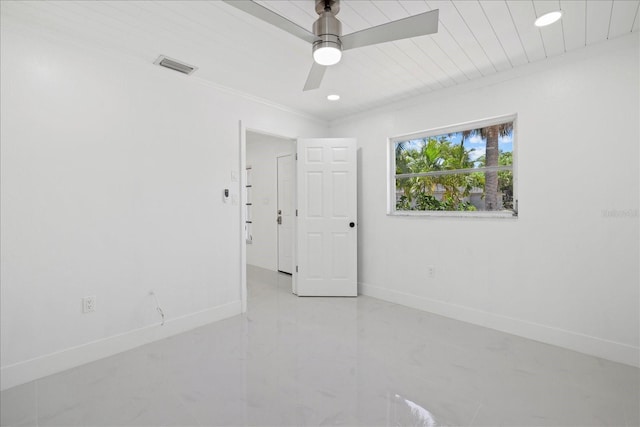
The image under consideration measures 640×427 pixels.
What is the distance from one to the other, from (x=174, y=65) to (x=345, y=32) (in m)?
1.51

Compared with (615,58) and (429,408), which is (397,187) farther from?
(429,408)

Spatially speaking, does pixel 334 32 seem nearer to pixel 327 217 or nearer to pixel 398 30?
pixel 398 30

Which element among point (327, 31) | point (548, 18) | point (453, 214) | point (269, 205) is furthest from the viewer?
point (269, 205)

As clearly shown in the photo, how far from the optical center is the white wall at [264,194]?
18.3 ft

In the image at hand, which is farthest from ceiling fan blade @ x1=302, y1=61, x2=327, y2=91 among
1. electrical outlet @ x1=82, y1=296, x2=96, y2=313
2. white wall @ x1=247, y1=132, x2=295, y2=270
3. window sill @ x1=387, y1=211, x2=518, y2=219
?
white wall @ x1=247, y1=132, x2=295, y2=270

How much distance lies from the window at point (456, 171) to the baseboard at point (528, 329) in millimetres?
965

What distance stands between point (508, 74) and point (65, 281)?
396cm

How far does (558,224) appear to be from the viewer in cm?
260

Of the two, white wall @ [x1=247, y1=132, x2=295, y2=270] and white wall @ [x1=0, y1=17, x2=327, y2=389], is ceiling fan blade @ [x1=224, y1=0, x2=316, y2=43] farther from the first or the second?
white wall @ [x1=247, y1=132, x2=295, y2=270]

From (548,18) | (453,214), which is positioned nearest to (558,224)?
(453,214)

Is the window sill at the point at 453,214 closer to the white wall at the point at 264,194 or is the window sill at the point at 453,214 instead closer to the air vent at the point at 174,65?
the white wall at the point at 264,194

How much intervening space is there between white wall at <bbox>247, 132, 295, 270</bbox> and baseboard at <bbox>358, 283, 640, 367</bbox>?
8.29 ft

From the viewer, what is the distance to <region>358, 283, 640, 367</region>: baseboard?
7.64ft

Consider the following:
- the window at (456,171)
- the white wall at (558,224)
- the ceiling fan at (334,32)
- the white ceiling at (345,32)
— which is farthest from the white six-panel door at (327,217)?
the ceiling fan at (334,32)
